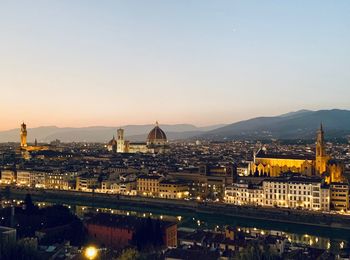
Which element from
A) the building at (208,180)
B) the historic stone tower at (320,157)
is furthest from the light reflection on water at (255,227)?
the historic stone tower at (320,157)

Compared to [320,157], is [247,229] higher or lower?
lower

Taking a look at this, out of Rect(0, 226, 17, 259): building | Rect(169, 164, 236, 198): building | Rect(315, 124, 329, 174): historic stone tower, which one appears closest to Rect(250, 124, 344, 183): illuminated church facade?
Rect(315, 124, 329, 174): historic stone tower

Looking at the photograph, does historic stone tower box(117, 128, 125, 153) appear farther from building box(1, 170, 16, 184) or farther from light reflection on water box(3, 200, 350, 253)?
light reflection on water box(3, 200, 350, 253)

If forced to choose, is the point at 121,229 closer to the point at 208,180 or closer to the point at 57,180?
the point at 208,180

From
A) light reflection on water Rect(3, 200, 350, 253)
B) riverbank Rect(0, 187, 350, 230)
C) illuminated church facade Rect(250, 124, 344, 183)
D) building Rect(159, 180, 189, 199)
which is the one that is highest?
illuminated church facade Rect(250, 124, 344, 183)

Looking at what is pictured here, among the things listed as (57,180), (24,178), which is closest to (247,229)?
(57,180)

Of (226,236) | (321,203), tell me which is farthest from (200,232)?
(321,203)

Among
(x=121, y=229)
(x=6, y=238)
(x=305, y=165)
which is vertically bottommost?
(x=121, y=229)
